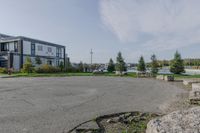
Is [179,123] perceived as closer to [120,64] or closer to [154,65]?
[154,65]

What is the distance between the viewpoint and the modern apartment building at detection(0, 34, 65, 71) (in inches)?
1687

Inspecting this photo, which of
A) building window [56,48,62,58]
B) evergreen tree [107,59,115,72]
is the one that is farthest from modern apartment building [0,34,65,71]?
evergreen tree [107,59,115,72]

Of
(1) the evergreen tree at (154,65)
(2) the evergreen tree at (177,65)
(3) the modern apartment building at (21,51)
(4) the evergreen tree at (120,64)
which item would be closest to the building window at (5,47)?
(3) the modern apartment building at (21,51)

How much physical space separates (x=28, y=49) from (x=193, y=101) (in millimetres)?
43140

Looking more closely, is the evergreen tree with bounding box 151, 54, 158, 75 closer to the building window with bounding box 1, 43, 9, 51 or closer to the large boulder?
the large boulder

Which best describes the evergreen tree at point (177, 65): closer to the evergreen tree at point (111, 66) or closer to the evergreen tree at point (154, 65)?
the evergreen tree at point (154, 65)

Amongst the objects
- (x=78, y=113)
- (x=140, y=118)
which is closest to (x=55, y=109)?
(x=78, y=113)

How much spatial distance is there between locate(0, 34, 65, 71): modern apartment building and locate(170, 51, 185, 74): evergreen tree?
102 feet

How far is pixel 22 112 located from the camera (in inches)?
266

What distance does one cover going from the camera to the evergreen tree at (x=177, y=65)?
1410 inches

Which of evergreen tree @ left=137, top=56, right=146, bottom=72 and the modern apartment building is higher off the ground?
the modern apartment building

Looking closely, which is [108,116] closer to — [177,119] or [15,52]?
[177,119]

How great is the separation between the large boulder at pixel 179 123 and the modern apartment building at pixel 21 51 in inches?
1659

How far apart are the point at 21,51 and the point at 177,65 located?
32.0 meters
